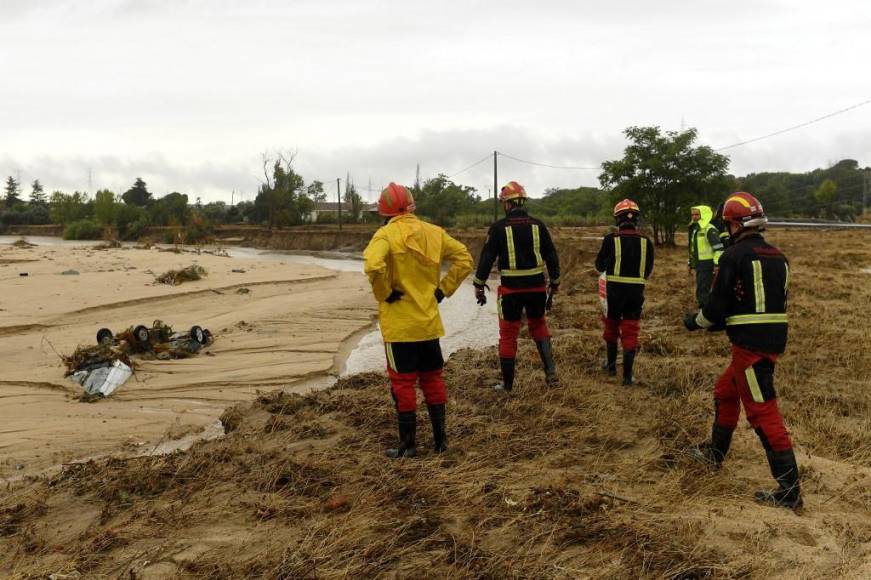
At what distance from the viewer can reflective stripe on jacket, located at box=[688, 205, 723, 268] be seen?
7.53 m

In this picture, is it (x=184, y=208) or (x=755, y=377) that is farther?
(x=184, y=208)

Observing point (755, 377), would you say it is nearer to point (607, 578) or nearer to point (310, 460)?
point (607, 578)

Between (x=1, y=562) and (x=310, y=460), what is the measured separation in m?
1.95

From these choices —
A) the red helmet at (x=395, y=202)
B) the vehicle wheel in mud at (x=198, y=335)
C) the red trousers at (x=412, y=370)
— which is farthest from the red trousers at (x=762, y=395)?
the vehicle wheel in mud at (x=198, y=335)

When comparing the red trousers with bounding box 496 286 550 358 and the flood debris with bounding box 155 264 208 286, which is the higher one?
the red trousers with bounding box 496 286 550 358

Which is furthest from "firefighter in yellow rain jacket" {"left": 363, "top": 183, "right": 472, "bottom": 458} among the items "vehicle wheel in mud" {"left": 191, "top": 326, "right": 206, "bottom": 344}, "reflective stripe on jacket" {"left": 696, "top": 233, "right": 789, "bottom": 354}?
"vehicle wheel in mud" {"left": 191, "top": 326, "right": 206, "bottom": 344}

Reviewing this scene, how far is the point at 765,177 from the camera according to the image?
77.6m

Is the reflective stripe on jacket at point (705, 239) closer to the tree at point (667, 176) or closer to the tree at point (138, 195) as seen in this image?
the tree at point (667, 176)

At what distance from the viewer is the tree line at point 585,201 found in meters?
23.9

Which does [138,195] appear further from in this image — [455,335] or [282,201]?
[455,335]

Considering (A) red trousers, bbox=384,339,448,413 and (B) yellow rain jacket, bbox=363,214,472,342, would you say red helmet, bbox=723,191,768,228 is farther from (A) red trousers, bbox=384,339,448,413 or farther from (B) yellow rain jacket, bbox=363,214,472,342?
(A) red trousers, bbox=384,339,448,413

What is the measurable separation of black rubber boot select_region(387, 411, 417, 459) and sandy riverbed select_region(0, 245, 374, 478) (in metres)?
2.72

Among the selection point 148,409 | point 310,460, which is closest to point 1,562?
point 310,460

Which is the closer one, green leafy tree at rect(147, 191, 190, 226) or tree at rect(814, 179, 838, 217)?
tree at rect(814, 179, 838, 217)
